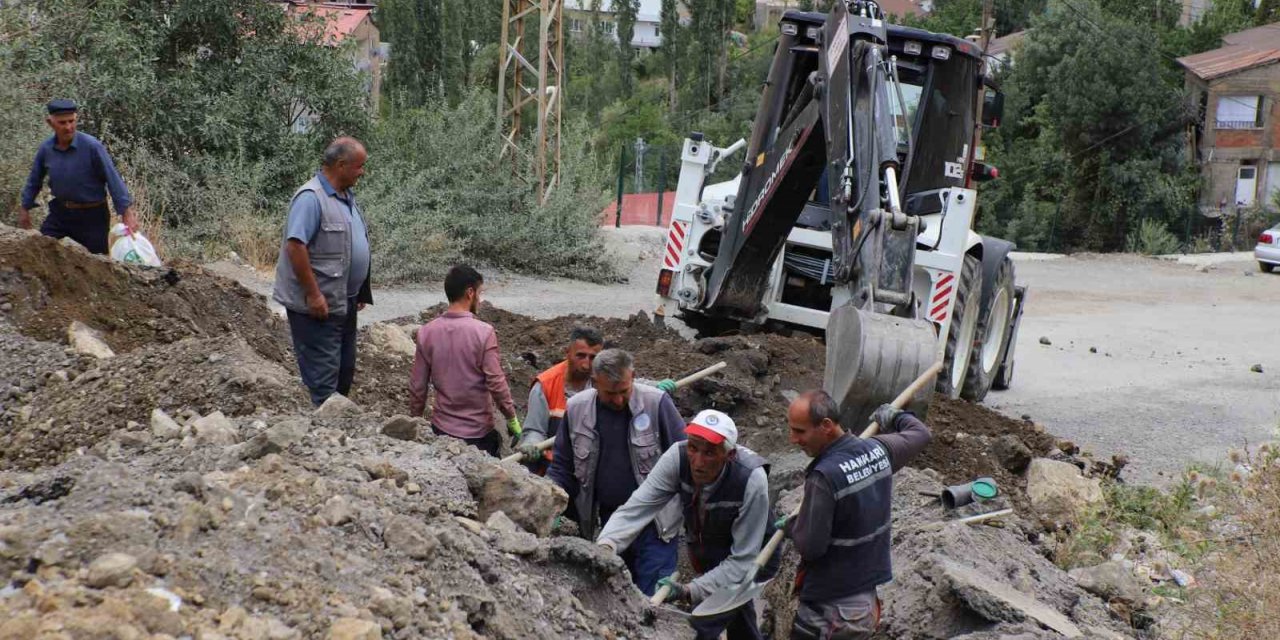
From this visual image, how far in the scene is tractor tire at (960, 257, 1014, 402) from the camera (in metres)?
11.7

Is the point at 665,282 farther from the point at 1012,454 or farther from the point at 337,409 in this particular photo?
the point at 337,409

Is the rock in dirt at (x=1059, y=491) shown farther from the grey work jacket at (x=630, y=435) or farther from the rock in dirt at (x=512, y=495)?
the rock in dirt at (x=512, y=495)

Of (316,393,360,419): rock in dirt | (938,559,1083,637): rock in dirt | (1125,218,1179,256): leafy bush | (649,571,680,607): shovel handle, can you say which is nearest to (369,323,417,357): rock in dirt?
(316,393,360,419): rock in dirt

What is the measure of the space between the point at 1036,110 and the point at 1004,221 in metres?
4.21

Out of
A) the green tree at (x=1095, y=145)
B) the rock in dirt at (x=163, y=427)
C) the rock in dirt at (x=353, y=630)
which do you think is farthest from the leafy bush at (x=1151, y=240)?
the rock in dirt at (x=353, y=630)

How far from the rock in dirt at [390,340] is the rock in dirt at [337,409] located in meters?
4.39

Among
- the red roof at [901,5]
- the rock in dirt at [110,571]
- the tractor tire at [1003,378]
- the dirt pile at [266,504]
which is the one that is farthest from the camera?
the red roof at [901,5]

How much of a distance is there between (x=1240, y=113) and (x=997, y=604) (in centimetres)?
4477

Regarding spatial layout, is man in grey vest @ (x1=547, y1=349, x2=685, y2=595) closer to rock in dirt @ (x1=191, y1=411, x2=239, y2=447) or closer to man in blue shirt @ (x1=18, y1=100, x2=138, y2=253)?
rock in dirt @ (x1=191, y1=411, x2=239, y2=447)

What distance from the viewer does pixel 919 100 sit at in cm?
1116

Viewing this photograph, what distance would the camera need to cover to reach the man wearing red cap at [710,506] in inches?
208

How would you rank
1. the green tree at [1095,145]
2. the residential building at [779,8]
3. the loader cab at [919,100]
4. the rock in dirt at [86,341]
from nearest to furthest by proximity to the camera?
the rock in dirt at [86,341]
the loader cab at [919,100]
the green tree at [1095,145]
the residential building at [779,8]

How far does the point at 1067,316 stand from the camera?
794 inches

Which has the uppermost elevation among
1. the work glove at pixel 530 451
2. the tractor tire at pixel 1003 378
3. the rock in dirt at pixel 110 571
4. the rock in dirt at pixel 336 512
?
the rock in dirt at pixel 110 571
